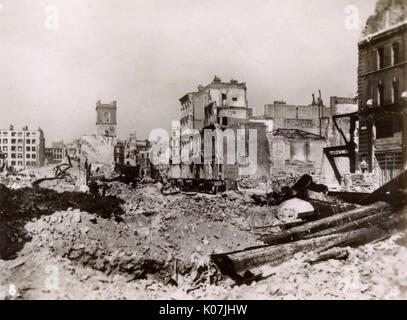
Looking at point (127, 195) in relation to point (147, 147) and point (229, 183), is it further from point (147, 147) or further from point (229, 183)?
point (147, 147)

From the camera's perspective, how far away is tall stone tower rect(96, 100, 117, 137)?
80250 millimetres

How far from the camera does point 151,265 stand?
9125 mm

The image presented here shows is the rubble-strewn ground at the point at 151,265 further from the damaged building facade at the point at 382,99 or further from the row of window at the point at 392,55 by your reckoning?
the row of window at the point at 392,55

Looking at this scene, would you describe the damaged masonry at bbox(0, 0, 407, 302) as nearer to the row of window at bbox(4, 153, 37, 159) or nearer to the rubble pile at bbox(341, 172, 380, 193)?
the rubble pile at bbox(341, 172, 380, 193)

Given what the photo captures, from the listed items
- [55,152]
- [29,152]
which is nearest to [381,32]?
[29,152]

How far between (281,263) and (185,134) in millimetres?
30123

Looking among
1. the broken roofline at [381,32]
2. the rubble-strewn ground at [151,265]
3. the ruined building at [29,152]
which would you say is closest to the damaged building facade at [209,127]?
the broken roofline at [381,32]

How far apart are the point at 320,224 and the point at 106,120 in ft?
249

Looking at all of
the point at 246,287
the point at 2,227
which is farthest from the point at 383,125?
the point at 2,227

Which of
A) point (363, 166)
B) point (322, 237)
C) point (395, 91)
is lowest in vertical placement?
point (322, 237)

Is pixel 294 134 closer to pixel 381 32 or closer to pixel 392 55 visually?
pixel 392 55

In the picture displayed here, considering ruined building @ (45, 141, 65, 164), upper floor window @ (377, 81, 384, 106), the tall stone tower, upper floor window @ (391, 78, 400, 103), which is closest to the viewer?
Answer: upper floor window @ (391, 78, 400, 103)

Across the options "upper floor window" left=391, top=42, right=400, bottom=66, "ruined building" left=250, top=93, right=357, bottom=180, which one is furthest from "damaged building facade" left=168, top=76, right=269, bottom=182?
"upper floor window" left=391, top=42, right=400, bottom=66

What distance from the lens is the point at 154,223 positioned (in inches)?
460
